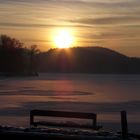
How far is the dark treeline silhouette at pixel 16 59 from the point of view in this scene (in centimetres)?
13049

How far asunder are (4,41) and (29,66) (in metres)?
9.73

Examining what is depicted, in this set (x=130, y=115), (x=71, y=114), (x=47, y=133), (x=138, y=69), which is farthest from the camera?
(x=138, y=69)

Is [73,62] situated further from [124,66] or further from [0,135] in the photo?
[0,135]

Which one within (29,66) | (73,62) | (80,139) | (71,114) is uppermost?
(73,62)

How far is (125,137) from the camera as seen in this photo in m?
10.1

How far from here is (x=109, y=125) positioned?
1711cm

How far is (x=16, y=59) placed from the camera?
13112 cm

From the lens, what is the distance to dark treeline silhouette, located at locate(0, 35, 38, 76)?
130 m

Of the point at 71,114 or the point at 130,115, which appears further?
the point at 130,115

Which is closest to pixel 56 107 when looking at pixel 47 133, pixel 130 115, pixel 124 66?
pixel 130 115

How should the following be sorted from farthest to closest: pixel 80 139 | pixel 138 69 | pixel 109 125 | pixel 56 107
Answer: pixel 138 69
pixel 56 107
pixel 109 125
pixel 80 139

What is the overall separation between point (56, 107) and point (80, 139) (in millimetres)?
15048

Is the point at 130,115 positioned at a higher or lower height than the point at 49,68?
lower

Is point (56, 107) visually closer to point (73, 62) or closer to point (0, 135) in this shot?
point (0, 135)
